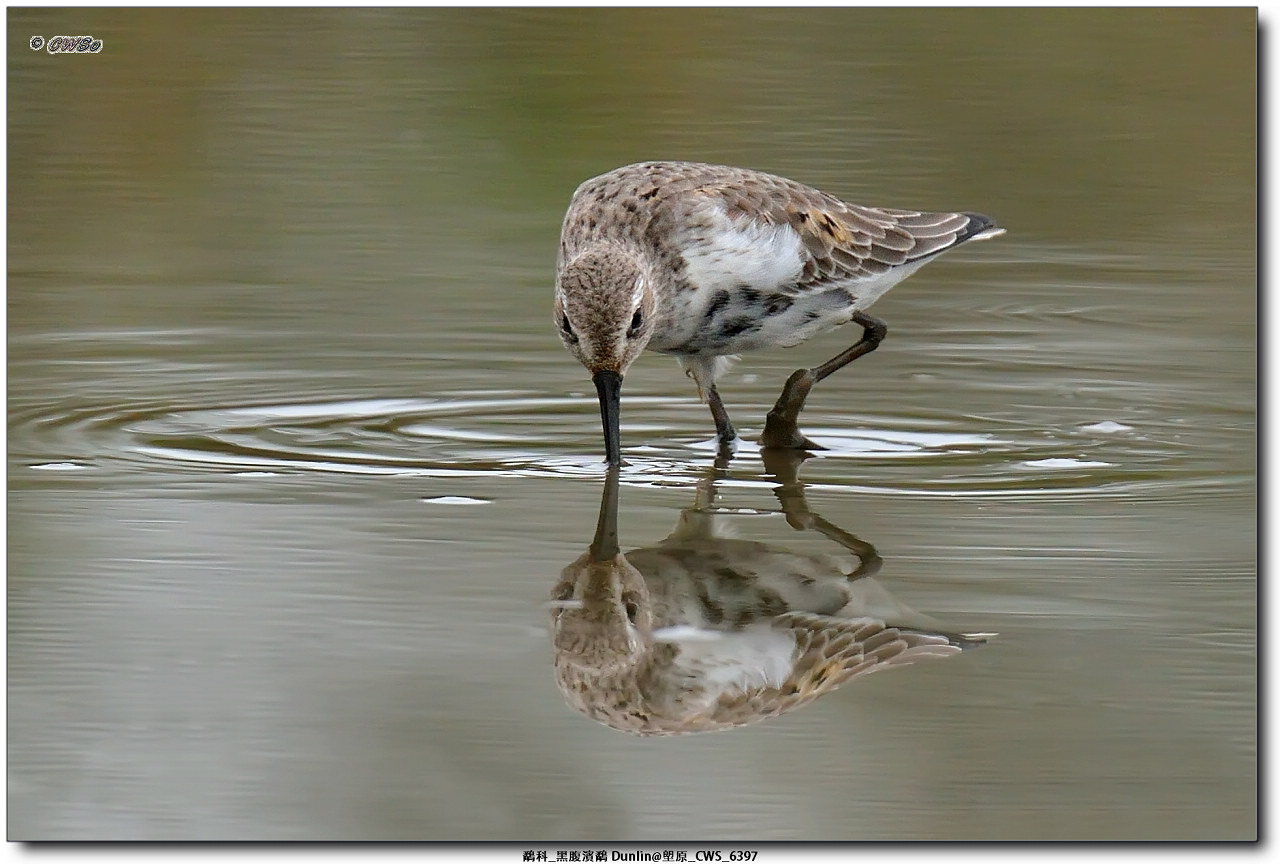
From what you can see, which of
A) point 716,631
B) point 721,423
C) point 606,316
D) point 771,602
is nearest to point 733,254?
point 721,423

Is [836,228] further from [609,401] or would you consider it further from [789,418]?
[609,401]

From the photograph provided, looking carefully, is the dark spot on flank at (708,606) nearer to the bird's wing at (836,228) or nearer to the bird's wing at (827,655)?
the bird's wing at (827,655)

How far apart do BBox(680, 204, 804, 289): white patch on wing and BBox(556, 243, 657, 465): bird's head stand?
16.0 inches

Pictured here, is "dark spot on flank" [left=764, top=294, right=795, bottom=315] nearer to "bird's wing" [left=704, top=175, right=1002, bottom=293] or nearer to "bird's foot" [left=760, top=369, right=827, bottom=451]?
"bird's wing" [left=704, top=175, right=1002, bottom=293]

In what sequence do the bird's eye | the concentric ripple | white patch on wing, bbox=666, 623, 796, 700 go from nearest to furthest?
white patch on wing, bbox=666, 623, 796, 700, the bird's eye, the concentric ripple

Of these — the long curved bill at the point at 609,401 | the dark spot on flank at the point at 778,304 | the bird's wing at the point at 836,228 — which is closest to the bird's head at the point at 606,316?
the long curved bill at the point at 609,401

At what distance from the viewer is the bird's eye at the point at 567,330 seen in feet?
24.5

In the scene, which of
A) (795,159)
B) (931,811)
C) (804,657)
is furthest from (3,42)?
(795,159)

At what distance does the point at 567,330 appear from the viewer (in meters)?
7.49

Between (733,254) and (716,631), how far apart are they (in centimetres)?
277

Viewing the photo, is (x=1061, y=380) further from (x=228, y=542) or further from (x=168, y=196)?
(x=168, y=196)

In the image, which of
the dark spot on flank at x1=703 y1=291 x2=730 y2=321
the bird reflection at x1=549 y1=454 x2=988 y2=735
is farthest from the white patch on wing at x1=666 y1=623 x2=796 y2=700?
the dark spot on flank at x1=703 y1=291 x2=730 y2=321

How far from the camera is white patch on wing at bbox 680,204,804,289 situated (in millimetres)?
8000

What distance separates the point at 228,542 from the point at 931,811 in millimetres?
2840
